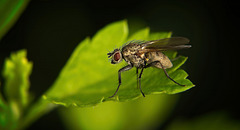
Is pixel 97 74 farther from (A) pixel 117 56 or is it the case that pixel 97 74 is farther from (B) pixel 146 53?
(B) pixel 146 53

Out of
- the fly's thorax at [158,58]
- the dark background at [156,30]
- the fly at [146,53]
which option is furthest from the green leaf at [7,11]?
the dark background at [156,30]

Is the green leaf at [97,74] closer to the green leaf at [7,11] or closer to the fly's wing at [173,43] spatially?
the fly's wing at [173,43]

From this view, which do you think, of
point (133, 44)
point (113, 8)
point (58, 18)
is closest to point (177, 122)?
point (133, 44)

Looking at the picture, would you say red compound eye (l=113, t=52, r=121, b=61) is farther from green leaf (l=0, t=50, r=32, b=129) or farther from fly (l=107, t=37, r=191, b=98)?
green leaf (l=0, t=50, r=32, b=129)

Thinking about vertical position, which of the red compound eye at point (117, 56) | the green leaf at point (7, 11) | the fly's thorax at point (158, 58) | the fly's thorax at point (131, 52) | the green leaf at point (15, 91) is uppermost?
the green leaf at point (7, 11)

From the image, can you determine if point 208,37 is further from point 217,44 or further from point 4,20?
point 4,20

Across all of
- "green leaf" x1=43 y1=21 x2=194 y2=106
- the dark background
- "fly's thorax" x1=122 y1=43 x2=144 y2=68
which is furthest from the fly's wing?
the dark background
